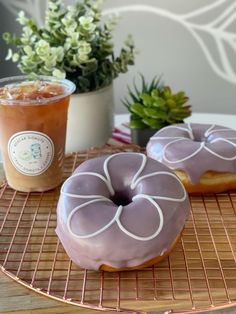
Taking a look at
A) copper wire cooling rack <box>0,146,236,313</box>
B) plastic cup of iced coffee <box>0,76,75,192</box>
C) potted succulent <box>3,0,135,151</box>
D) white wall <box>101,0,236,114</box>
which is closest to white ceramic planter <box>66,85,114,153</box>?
potted succulent <box>3,0,135,151</box>

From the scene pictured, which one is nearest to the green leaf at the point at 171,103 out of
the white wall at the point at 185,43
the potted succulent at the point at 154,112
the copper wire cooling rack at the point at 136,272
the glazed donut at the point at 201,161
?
the potted succulent at the point at 154,112

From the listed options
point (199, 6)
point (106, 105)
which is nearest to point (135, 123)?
point (106, 105)

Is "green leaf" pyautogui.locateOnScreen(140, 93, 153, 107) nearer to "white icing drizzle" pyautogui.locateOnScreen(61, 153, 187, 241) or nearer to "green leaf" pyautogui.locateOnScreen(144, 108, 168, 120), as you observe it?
"green leaf" pyautogui.locateOnScreen(144, 108, 168, 120)

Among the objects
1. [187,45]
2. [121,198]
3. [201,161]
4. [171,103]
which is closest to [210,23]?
[187,45]

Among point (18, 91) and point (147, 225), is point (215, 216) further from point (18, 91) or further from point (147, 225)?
point (18, 91)

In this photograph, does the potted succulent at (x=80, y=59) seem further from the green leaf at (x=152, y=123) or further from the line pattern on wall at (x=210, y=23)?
the line pattern on wall at (x=210, y=23)
